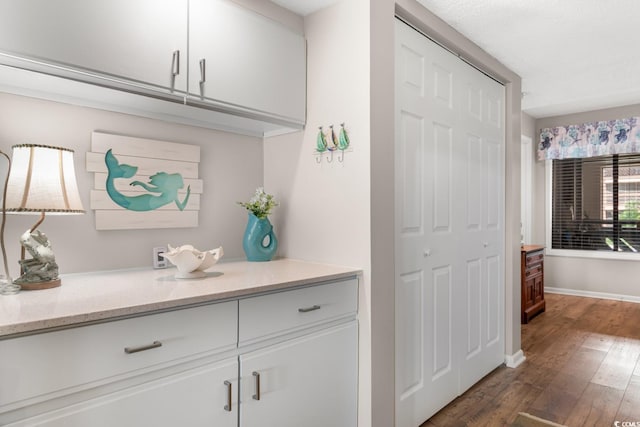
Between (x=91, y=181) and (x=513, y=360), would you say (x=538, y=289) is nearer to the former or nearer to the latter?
(x=513, y=360)

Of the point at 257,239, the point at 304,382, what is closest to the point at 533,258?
the point at 257,239

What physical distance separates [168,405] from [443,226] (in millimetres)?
1768

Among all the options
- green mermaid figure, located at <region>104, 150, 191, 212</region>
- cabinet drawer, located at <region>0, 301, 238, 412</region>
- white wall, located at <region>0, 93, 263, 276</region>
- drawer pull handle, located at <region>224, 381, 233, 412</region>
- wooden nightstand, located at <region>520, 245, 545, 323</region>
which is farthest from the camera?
wooden nightstand, located at <region>520, 245, 545, 323</region>

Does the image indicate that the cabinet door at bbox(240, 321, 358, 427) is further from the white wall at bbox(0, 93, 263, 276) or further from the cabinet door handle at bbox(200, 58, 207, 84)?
the cabinet door handle at bbox(200, 58, 207, 84)

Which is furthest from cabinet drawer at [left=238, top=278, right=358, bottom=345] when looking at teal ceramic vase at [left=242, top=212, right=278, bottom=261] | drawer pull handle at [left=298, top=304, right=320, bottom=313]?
teal ceramic vase at [left=242, top=212, right=278, bottom=261]

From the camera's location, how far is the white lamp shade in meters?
1.30

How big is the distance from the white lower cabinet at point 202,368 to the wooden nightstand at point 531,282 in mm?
3058

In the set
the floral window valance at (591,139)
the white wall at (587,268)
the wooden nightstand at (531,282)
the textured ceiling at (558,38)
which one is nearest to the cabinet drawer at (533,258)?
the wooden nightstand at (531,282)

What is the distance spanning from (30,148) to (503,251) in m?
3.05

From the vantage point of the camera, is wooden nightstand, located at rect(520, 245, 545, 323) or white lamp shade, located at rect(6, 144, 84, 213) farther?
wooden nightstand, located at rect(520, 245, 545, 323)

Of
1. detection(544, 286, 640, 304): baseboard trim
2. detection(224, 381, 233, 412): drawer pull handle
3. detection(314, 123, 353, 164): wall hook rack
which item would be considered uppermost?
detection(314, 123, 353, 164): wall hook rack

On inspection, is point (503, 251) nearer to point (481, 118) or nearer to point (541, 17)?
point (481, 118)

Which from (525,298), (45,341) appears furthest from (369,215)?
(525,298)

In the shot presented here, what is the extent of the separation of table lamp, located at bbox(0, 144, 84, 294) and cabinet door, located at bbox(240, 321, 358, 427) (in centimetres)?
77
